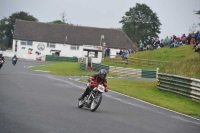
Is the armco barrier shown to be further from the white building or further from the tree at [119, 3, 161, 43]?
the tree at [119, 3, 161, 43]

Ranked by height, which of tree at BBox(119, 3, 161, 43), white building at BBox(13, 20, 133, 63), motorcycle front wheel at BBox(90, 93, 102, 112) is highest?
tree at BBox(119, 3, 161, 43)

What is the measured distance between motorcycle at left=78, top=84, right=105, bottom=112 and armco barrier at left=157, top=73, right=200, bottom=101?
31.1ft

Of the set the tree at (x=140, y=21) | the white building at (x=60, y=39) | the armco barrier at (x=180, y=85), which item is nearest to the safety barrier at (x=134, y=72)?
the armco barrier at (x=180, y=85)

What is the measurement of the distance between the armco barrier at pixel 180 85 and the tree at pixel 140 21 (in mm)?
87924

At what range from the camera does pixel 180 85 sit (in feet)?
87.4

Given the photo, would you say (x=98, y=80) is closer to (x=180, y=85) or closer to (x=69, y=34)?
(x=180, y=85)

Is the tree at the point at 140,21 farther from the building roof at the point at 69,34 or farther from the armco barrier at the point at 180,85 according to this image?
the armco barrier at the point at 180,85

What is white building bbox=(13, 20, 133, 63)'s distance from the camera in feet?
327

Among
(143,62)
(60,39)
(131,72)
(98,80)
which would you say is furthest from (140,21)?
(98,80)

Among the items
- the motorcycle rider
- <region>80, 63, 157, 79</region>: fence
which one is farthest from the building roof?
the motorcycle rider

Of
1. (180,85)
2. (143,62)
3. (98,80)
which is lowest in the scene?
(180,85)

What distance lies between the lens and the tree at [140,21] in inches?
4624

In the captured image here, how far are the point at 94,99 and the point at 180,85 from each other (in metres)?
11.9

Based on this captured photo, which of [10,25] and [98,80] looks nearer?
[98,80]
